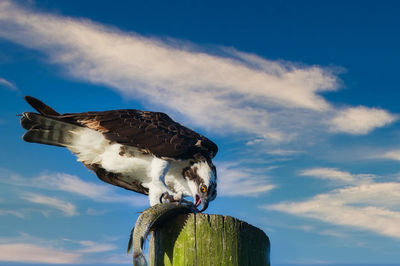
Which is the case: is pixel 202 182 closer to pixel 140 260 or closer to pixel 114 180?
pixel 114 180

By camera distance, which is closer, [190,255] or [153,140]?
[190,255]

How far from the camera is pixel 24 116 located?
7.18m

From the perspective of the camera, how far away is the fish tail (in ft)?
15.4

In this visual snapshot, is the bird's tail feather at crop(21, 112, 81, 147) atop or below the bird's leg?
atop

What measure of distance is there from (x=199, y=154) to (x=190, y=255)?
116 inches

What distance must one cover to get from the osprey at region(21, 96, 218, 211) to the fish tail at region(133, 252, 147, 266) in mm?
2072

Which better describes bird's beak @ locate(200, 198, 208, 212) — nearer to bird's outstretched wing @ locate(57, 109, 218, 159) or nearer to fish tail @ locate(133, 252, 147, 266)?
bird's outstretched wing @ locate(57, 109, 218, 159)

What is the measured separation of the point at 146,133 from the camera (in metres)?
6.94

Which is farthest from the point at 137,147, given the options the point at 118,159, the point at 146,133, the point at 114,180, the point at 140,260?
the point at 140,260

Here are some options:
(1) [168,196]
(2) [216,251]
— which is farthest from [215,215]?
(1) [168,196]

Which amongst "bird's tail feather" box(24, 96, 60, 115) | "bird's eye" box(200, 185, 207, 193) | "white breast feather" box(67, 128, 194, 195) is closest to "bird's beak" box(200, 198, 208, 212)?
"bird's eye" box(200, 185, 207, 193)

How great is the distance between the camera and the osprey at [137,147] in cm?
687

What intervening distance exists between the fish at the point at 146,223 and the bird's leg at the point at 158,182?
1829 mm

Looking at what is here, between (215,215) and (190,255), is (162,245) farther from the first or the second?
(215,215)
